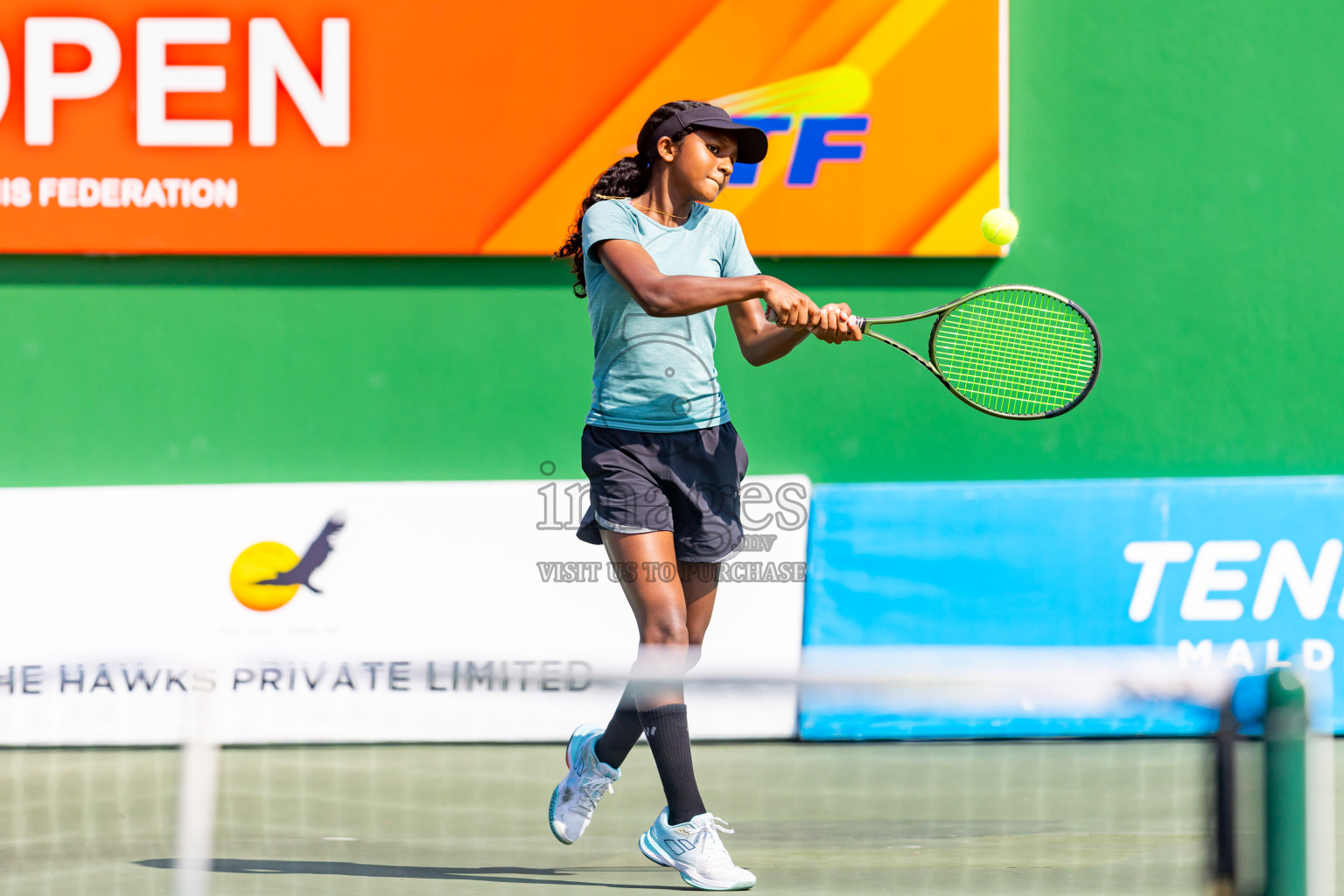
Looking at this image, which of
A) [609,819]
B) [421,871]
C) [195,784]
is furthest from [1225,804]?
[609,819]

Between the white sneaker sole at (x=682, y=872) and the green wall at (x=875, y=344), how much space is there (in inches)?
84.4

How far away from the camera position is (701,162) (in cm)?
308

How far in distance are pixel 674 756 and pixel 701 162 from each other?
127 centimetres

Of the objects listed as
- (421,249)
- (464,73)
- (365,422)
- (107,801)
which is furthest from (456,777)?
(464,73)

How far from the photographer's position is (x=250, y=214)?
4.87 m

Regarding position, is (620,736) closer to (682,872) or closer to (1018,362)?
(682,872)

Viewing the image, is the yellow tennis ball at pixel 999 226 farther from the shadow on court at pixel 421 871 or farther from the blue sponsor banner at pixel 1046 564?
the shadow on court at pixel 421 871

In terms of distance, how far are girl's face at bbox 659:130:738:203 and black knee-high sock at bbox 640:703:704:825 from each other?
112cm

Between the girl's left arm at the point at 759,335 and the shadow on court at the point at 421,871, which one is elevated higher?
the girl's left arm at the point at 759,335

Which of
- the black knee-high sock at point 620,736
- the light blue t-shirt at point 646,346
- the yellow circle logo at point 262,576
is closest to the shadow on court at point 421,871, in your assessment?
the black knee-high sock at point 620,736

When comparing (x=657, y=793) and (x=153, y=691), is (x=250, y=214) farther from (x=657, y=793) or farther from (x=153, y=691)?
(x=153, y=691)

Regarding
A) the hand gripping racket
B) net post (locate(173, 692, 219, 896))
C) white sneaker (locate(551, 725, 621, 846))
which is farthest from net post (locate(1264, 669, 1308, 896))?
the hand gripping racket

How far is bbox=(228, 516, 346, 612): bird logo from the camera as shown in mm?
4645

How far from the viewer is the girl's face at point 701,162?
3.09 m
